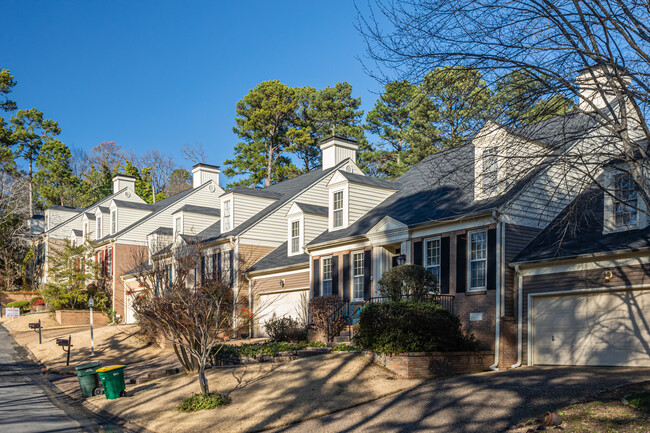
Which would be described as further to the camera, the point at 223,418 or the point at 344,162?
the point at 344,162

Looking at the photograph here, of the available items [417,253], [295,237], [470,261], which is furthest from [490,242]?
[295,237]

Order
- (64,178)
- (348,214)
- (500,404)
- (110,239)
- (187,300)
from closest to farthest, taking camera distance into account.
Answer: (500,404), (187,300), (348,214), (110,239), (64,178)

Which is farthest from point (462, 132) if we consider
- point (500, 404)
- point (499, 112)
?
point (500, 404)

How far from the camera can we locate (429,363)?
14438mm

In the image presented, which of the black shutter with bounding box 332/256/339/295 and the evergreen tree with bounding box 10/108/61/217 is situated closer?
the black shutter with bounding box 332/256/339/295

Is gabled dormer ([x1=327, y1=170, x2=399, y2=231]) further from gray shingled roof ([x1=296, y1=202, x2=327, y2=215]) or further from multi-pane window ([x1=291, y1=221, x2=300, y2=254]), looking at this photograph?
multi-pane window ([x1=291, y1=221, x2=300, y2=254])

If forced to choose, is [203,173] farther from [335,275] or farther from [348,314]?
[348,314]

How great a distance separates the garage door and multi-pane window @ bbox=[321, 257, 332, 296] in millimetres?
1060

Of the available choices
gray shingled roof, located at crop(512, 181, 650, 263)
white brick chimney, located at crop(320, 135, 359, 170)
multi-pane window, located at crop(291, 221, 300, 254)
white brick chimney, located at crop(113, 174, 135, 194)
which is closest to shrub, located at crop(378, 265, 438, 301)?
gray shingled roof, located at crop(512, 181, 650, 263)

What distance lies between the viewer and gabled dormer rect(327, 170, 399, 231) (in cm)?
2367

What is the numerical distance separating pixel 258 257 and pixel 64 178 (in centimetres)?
4095

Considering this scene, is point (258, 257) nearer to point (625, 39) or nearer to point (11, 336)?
point (11, 336)

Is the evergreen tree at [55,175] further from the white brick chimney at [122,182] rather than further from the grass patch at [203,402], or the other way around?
the grass patch at [203,402]

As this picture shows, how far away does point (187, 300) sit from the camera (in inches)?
583
